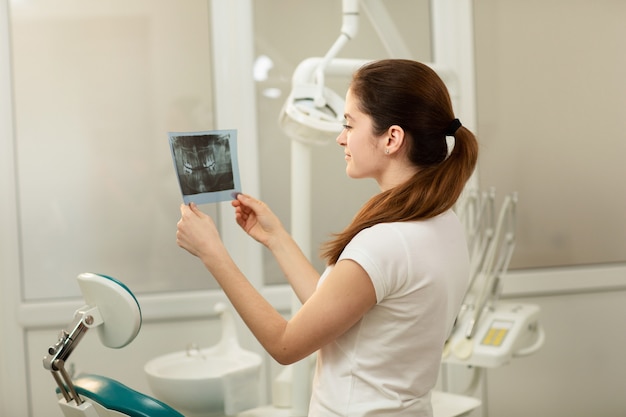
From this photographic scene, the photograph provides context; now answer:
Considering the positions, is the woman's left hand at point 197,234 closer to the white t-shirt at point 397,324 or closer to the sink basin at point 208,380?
the white t-shirt at point 397,324

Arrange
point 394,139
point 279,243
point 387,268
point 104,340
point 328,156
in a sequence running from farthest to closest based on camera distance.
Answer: point 328,156 < point 279,243 < point 104,340 < point 394,139 < point 387,268

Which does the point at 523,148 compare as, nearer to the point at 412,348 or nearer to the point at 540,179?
the point at 540,179

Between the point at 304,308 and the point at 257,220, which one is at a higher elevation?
the point at 257,220

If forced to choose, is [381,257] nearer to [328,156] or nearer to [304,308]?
[304,308]

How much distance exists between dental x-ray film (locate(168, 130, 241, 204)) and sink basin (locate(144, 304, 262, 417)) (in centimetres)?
78

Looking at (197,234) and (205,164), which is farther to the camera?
(205,164)

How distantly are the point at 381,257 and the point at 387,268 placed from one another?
21 mm

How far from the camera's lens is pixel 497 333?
246 centimetres

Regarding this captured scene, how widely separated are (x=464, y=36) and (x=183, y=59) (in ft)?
3.82

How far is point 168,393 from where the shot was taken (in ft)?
7.08

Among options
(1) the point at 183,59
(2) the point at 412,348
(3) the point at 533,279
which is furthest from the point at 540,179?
(2) the point at 412,348

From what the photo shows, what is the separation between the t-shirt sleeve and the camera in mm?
1241

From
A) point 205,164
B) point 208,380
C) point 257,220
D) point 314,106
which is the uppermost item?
point 314,106

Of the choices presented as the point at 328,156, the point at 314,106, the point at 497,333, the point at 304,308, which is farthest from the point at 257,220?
the point at 328,156
